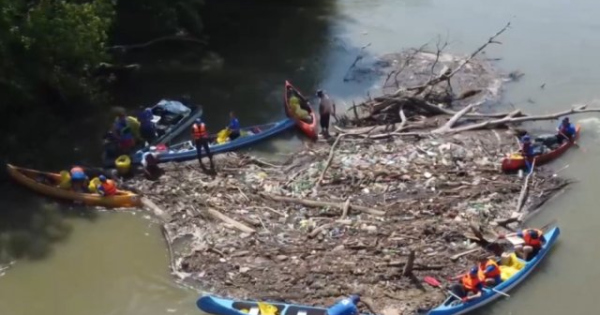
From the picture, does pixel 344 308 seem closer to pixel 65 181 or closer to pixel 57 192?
pixel 65 181

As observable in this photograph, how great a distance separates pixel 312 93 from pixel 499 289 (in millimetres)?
13225

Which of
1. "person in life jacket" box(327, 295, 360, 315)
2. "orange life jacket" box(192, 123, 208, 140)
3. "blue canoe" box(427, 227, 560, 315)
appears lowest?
"blue canoe" box(427, 227, 560, 315)

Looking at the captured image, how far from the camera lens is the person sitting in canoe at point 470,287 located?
17.1m

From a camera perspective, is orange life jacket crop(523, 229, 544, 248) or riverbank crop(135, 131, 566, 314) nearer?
riverbank crop(135, 131, 566, 314)

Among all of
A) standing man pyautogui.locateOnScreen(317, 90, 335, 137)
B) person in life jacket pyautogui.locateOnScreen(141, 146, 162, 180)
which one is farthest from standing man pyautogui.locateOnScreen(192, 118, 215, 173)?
standing man pyautogui.locateOnScreen(317, 90, 335, 137)

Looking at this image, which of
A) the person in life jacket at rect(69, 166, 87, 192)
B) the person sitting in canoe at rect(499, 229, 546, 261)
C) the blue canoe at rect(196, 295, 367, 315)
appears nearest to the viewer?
the blue canoe at rect(196, 295, 367, 315)

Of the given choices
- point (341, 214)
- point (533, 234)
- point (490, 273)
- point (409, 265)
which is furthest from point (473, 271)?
point (341, 214)

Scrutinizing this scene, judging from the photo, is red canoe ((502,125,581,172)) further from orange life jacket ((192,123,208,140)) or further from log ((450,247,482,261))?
orange life jacket ((192,123,208,140))

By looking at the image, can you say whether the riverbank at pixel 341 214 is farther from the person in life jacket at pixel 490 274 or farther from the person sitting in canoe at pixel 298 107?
the person sitting in canoe at pixel 298 107

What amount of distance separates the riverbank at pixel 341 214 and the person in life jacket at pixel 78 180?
5.08 feet

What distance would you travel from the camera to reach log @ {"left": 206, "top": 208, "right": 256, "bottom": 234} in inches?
765

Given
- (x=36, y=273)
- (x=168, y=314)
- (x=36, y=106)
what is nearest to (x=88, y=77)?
(x=36, y=106)

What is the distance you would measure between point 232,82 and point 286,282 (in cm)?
1329

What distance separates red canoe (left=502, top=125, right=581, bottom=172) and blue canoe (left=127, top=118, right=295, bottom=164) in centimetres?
713
